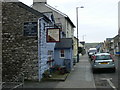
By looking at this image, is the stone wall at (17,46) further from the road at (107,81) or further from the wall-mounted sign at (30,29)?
the road at (107,81)

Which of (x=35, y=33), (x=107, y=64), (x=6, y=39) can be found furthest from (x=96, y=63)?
(x=6, y=39)

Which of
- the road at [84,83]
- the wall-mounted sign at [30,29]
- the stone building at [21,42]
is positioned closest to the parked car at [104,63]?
the road at [84,83]

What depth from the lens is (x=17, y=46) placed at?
53.6ft

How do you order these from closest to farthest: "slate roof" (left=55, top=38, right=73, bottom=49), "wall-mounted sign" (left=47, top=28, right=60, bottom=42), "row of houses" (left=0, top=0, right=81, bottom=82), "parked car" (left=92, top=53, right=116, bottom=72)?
"row of houses" (left=0, top=0, right=81, bottom=82) → "wall-mounted sign" (left=47, top=28, right=60, bottom=42) → "parked car" (left=92, top=53, right=116, bottom=72) → "slate roof" (left=55, top=38, right=73, bottom=49)

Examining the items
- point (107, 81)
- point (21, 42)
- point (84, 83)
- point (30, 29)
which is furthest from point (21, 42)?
point (107, 81)

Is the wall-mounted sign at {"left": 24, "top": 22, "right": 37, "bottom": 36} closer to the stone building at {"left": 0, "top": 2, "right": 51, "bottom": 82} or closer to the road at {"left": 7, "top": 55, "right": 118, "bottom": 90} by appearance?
the stone building at {"left": 0, "top": 2, "right": 51, "bottom": 82}

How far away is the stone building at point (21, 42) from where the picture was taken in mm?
16000

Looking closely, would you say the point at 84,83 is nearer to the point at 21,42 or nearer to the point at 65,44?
the point at 21,42

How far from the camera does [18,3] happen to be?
1650 centimetres

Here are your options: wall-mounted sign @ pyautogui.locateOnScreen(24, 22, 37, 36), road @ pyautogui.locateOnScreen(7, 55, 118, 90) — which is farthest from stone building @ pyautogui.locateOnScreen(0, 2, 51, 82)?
road @ pyautogui.locateOnScreen(7, 55, 118, 90)

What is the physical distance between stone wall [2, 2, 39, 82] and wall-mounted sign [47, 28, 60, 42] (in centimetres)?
138

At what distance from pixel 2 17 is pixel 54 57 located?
24.6 feet

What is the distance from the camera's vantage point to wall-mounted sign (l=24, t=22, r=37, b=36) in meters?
16.1

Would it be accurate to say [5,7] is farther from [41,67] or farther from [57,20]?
[57,20]
